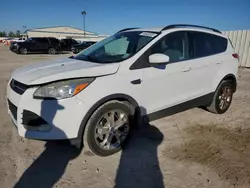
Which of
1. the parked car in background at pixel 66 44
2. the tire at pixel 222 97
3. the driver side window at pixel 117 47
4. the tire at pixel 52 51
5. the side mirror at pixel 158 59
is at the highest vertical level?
the driver side window at pixel 117 47

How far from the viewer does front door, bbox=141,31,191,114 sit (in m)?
3.27

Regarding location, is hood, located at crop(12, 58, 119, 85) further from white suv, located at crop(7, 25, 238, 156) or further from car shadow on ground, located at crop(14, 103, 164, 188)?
car shadow on ground, located at crop(14, 103, 164, 188)

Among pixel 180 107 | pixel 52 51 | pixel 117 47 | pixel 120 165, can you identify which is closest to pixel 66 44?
pixel 52 51

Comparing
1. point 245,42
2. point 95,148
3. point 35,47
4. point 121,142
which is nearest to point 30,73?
point 95,148

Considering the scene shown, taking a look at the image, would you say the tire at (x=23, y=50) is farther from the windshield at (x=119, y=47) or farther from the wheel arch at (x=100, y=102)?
the wheel arch at (x=100, y=102)

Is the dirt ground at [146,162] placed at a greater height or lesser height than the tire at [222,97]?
lesser

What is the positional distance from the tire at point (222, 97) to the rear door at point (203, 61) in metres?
0.33

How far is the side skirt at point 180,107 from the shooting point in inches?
138

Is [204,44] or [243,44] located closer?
[204,44]

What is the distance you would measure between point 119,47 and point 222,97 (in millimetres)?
2543

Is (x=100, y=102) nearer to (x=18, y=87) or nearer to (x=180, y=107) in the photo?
(x=18, y=87)

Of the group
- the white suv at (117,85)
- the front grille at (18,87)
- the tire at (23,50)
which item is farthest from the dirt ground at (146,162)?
the tire at (23,50)

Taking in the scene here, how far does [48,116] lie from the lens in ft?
8.52

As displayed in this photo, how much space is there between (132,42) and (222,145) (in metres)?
2.19
